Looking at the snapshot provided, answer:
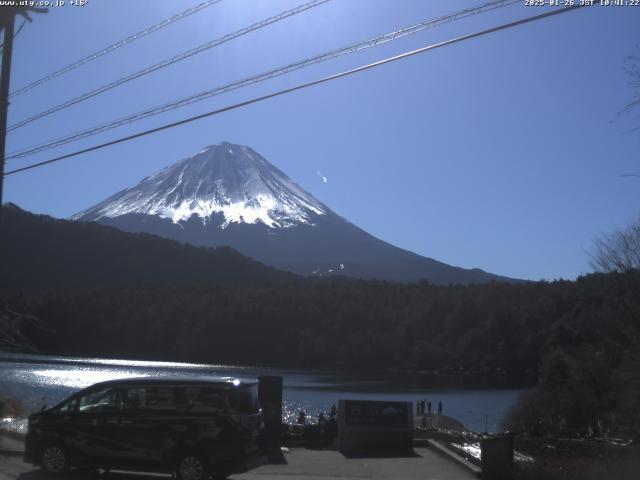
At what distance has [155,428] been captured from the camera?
13.0m

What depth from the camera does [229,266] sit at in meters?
153

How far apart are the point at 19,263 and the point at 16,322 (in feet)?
370

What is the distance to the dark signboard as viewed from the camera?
707 inches

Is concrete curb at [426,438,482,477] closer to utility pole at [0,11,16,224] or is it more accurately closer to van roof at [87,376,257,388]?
van roof at [87,376,257,388]

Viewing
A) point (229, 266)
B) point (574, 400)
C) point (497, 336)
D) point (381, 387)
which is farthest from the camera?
point (229, 266)

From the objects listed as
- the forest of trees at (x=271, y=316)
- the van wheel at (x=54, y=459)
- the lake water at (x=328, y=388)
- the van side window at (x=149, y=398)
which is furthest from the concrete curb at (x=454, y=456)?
the forest of trees at (x=271, y=316)

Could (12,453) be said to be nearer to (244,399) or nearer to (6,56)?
(244,399)

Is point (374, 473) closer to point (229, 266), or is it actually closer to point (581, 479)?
point (581, 479)

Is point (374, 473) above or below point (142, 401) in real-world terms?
below

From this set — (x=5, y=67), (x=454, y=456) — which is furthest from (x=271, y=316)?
(x=454, y=456)

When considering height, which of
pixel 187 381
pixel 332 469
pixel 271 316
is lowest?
pixel 332 469

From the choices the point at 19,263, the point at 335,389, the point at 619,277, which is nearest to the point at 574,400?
the point at 619,277

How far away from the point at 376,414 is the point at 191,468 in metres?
6.34

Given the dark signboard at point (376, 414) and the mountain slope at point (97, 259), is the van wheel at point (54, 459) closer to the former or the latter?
the dark signboard at point (376, 414)
